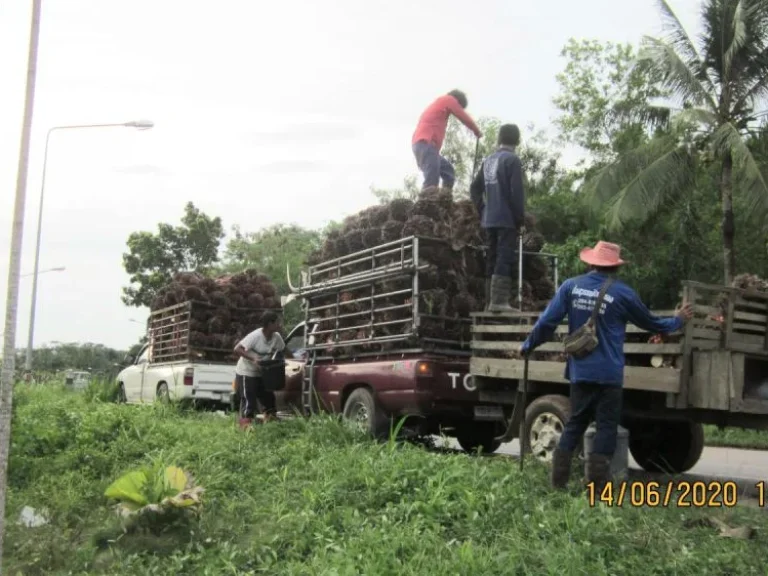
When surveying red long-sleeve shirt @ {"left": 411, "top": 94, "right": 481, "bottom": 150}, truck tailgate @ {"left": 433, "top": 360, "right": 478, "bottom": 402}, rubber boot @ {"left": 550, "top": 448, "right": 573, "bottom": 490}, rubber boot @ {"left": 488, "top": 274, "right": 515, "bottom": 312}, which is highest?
red long-sleeve shirt @ {"left": 411, "top": 94, "right": 481, "bottom": 150}

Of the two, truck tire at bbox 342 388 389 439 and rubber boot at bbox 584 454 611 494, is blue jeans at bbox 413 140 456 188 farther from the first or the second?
rubber boot at bbox 584 454 611 494

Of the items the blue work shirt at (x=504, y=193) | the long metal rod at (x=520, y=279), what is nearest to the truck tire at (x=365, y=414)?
the long metal rod at (x=520, y=279)

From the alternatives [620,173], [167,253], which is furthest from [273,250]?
[620,173]

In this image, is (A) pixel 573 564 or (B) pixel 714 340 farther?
(B) pixel 714 340

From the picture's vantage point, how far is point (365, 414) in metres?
9.23

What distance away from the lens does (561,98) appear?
3044cm

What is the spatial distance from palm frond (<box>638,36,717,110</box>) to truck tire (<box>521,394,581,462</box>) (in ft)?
45.8

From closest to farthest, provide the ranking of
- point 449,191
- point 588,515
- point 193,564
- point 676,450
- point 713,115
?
point 588,515 → point 193,564 → point 676,450 → point 449,191 → point 713,115

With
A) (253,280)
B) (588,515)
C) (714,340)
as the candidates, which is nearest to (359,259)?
(714,340)

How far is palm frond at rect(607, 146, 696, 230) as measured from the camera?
19578 mm

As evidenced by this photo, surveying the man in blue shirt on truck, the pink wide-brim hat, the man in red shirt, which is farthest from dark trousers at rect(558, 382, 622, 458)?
the man in red shirt

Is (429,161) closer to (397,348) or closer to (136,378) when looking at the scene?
(397,348)

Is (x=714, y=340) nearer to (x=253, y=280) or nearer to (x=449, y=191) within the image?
(x=449, y=191)

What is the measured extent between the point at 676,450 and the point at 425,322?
8.74ft
